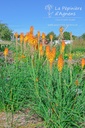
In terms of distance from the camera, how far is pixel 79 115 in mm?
4223

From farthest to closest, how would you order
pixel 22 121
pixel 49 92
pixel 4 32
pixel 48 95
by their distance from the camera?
pixel 4 32
pixel 22 121
pixel 49 92
pixel 48 95

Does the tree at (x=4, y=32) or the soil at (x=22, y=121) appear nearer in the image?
the soil at (x=22, y=121)

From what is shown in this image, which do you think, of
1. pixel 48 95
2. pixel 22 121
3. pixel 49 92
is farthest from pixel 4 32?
pixel 48 95

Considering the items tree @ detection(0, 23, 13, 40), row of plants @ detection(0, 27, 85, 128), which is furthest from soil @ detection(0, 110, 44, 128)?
tree @ detection(0, 23, 13, 40)

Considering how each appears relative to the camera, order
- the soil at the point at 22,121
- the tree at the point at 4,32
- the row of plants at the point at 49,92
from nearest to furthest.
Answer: the row of plants at the point at 49,92
the soil at the point at 22,121
the tree at the point at 4,32

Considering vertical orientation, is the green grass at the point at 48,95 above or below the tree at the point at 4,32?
above

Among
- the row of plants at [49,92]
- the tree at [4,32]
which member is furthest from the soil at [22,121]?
the tree at [4,32]

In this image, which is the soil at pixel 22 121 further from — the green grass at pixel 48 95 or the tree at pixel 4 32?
the tree at pixel 4 32

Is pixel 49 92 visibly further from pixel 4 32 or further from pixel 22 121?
pixel 4 32

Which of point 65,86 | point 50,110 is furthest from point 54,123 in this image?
point 65,86

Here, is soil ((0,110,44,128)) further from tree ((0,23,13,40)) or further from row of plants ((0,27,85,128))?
tree ((0,23,13,40))

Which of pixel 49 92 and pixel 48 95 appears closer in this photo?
pixel 48 95

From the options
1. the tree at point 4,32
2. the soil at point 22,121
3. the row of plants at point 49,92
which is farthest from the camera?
A: the tree at point 4,32

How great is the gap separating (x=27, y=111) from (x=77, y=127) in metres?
0.90
